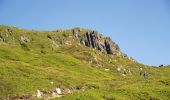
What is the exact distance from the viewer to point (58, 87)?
7162cm

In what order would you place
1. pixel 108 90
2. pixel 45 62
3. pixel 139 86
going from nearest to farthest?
1. pixel 108 90
2. pixel 139 86
3. pixel 45 62

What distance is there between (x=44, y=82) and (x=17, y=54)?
288 feet

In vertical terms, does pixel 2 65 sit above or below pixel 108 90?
above

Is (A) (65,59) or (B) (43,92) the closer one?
(B) (43,92)

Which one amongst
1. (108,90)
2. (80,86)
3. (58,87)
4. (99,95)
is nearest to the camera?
(99,95)

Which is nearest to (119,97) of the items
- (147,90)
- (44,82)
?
(147,90)

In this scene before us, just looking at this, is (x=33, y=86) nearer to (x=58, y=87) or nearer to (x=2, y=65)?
(x=58, y=87)

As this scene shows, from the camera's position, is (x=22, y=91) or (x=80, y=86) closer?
(x=22, y=91)

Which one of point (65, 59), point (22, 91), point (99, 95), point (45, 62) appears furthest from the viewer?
point (65, 59)

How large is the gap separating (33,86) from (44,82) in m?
5.42

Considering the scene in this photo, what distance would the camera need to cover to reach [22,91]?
63750mm

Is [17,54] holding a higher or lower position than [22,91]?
higher

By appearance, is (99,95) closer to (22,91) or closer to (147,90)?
(147,90)

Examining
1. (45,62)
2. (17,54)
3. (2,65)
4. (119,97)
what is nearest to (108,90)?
(119,97)
